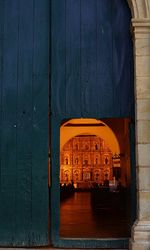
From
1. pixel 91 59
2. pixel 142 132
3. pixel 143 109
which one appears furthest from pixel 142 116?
pixel 91 59

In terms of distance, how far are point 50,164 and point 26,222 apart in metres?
0.98

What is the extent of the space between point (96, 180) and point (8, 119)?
81.1 feet

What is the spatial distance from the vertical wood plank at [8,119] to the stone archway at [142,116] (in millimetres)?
1959

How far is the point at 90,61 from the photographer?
24.2 feet

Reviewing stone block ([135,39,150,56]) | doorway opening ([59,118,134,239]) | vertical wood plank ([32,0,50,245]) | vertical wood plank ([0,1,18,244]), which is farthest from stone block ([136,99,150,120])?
vertical wood plank ([0,1,18,244])

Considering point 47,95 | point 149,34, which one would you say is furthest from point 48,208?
point 149,34

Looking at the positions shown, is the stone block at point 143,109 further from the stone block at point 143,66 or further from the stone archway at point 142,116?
the stone block at point 143,66

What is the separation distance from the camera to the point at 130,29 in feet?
23.7

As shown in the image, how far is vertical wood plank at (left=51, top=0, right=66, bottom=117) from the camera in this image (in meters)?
7.33

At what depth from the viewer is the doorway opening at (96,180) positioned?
328 inches

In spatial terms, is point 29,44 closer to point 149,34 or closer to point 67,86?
point 67,86

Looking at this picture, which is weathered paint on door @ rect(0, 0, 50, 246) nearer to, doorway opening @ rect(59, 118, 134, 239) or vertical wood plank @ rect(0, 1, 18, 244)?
vertical wood plank @ rect(0, 1, 18, 244)

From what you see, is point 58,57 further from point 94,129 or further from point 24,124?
point 94,129

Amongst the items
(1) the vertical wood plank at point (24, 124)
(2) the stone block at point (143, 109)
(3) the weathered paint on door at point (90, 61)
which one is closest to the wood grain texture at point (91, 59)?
(3) the weathered paint on door at point (90, 61)
